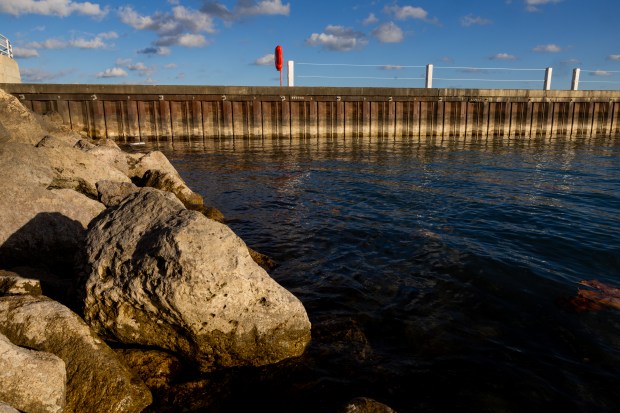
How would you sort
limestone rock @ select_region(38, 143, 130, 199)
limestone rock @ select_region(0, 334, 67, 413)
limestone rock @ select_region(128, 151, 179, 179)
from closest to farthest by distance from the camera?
1. limestone rock @ select_region(0, 334, 67, 413)
2. limestone rock @ select_region(38, 143, 130, 199)
3. limestone rock @ select_region(128, 151, 179, 179)

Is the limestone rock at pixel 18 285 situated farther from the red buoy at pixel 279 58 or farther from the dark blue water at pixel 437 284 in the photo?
the red buoy at pixel 279 58

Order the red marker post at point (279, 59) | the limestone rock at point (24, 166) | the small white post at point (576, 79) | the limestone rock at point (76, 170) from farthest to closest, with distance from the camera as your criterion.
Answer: the small white post at point (576, 79), the red marker post at point (279, 59), the limestone rock at point (76, 170), the limestone rock at point (24, 166)

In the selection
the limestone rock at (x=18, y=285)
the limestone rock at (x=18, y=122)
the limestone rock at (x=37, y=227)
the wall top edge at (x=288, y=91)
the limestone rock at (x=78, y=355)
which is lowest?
the limestone rock at (x=78, y=355)

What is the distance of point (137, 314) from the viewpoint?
3.76 meters

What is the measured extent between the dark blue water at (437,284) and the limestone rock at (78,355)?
669 mm

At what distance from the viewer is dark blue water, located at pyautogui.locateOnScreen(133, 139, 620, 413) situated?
3.76 m

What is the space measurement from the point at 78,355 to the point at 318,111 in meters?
22.1

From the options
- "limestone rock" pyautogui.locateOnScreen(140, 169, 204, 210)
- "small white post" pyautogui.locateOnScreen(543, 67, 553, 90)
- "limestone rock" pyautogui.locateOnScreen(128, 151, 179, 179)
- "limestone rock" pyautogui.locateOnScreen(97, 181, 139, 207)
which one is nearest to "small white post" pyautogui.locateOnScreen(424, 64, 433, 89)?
"small white post" pyautogui.locateOnScreen(543, 67, 553, 90)

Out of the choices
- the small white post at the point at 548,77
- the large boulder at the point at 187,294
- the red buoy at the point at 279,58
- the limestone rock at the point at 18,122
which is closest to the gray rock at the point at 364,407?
the large boulder at the point at 187,294

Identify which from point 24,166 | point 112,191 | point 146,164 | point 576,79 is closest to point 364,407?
point 112,191

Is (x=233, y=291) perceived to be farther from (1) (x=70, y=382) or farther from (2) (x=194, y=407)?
(1) (x=70, y=382)

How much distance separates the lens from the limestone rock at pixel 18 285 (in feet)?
12.8

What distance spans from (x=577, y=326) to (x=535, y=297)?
2.38ft

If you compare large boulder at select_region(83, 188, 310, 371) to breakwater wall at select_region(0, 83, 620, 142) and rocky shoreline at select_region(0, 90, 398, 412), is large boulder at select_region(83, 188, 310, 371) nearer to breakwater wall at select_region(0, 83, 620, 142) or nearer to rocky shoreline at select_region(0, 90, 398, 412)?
rocky shoreline at select_region(0, 90, 398, 412)
